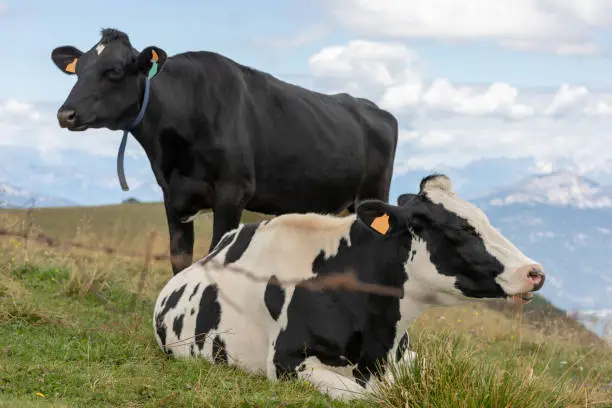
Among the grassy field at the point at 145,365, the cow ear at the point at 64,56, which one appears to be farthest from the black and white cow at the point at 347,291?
the cow ear at the point at 64,56

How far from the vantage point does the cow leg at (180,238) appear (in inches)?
324

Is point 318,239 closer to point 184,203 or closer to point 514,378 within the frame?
point 514,378

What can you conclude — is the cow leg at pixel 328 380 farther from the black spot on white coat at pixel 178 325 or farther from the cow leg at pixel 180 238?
the cow leg at pixel 180 238

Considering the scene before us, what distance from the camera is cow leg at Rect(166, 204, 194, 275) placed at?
8.23m

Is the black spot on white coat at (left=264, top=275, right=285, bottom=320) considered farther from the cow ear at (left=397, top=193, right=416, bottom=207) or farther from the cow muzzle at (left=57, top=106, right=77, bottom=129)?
the cow muzzle at (left=57, top=106, right=77, bottom=129)

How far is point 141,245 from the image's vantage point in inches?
546

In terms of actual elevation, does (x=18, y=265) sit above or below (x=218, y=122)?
below

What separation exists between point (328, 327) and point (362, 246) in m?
0.62

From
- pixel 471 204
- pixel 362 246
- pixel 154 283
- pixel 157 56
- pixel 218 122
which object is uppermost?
pixel 157 56

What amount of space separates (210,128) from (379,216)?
10.7ft

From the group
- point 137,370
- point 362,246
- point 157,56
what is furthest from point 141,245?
point 362,246

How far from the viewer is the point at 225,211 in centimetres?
783

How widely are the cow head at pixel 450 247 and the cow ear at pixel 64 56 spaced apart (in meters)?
4.44

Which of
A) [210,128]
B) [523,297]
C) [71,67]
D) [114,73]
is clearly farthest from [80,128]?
[523,297]
